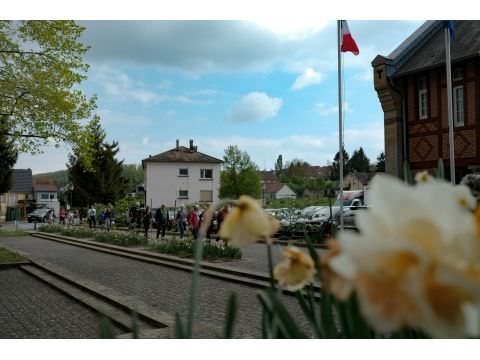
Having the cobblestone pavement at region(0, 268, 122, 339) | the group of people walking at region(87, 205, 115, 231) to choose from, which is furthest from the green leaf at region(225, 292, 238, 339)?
the group of people walking at region(87, 205, 115, 231)

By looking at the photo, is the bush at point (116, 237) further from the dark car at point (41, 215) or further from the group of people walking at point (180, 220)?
the dark car at point (41, 215)

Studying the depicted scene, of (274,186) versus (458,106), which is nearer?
(458,106)

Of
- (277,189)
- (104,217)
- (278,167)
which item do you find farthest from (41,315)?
(278,167)

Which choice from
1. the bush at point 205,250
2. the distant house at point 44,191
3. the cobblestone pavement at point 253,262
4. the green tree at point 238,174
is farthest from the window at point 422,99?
the distant house at point 44,191

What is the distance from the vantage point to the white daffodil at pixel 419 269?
34cm

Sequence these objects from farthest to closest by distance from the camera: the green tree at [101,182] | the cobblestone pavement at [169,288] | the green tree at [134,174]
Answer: the green tree at [134,174]
the green tree at [101,182]
the cobblestone pavement at [169,288]

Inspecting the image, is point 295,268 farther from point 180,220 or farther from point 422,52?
point 180,220

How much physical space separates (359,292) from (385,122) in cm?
1218

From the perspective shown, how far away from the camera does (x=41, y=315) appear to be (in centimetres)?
478

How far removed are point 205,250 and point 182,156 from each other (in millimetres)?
30702

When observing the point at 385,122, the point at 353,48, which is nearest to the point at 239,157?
the point at 385,122

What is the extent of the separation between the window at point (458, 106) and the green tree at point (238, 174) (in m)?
27.3

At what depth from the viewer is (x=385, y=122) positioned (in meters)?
11.9
